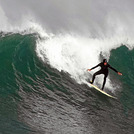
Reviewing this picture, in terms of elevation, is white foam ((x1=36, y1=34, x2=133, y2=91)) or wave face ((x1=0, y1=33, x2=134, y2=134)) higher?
white foam ((x1=36, y1=34, x2=133, y2=91))

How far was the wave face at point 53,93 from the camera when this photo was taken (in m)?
7.10

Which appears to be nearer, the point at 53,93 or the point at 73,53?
the point at 53,93

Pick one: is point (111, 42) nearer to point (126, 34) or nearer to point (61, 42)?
point (126, 34)

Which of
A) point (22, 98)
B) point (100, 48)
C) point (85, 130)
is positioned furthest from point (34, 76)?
point (100, 48)

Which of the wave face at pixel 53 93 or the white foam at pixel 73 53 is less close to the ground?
the white foam at pixel 73 53

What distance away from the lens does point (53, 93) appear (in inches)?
364

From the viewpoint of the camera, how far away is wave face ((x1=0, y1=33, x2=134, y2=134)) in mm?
7098

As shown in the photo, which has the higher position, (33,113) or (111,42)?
(111,42)

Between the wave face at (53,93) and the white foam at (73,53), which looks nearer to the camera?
the wave face at (53,93)

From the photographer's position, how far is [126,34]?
1828 cm

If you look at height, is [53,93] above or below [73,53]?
below

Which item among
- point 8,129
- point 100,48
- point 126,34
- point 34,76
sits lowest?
point 8,129

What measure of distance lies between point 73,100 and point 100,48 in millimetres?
6458

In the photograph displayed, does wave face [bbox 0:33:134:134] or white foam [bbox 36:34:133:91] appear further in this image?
white foam [bbox 36:34:133:91]
